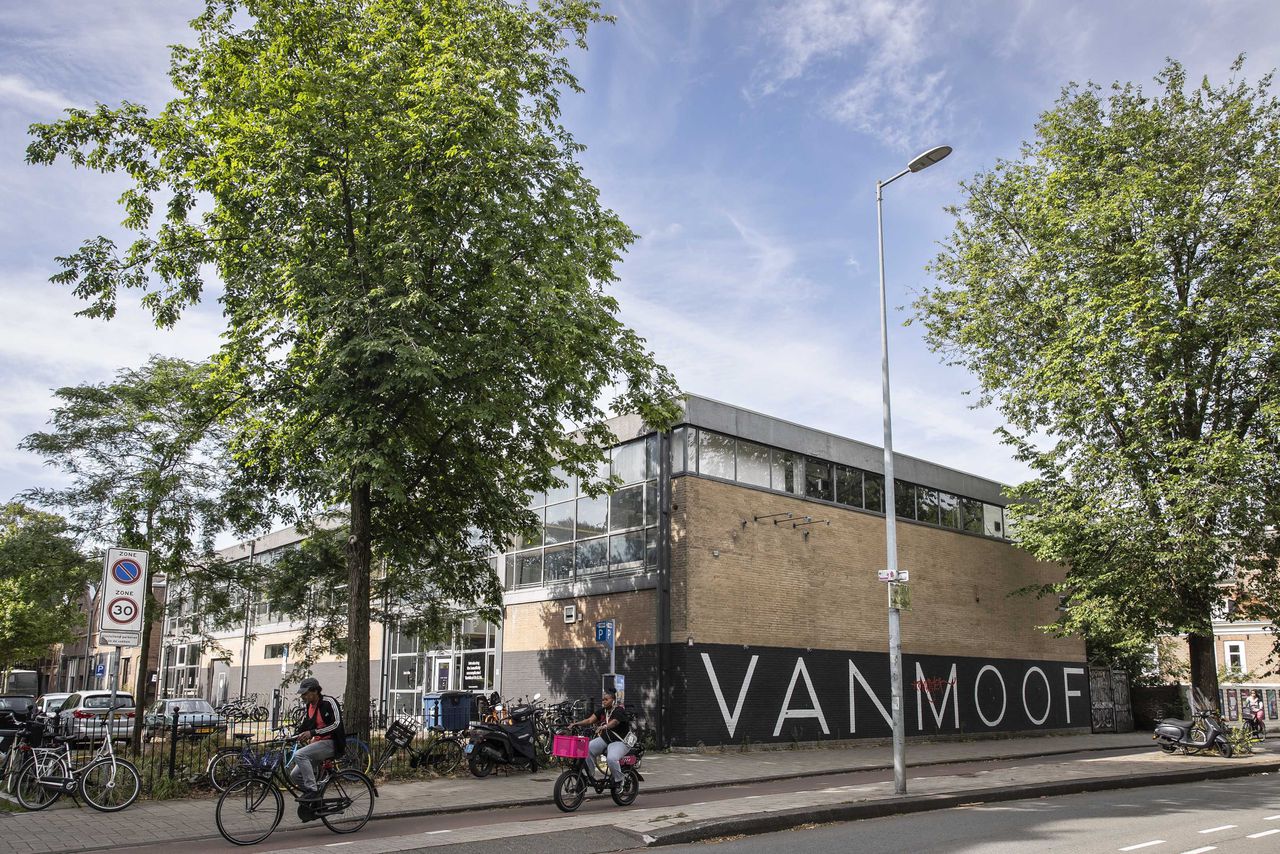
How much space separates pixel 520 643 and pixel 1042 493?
14.7 meters

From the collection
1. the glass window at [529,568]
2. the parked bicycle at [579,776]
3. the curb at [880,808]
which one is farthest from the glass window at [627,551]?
the curb at [880,808]

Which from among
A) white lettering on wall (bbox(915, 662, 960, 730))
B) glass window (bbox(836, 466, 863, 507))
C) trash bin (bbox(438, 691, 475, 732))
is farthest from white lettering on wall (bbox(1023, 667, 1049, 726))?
trash bin (bbox(438, 691, 475, 732))

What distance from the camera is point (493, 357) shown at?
14.8m

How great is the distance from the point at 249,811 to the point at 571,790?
4.07 m

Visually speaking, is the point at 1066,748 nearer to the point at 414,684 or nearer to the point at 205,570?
the point at 414,684

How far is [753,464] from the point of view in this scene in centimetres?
2275

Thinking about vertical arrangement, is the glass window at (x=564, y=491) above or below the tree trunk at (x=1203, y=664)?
above

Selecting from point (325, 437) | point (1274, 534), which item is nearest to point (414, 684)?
point (325, 437)

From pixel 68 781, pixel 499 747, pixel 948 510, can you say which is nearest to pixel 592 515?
pixel 499 747

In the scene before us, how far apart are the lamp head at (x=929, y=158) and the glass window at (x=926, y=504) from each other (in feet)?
48.2

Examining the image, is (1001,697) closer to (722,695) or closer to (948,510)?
(948,510)

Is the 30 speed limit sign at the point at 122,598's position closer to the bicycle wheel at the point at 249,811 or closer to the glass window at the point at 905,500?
the bicycle wheel at the point at 249,811

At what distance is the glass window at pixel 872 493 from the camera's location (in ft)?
84.4

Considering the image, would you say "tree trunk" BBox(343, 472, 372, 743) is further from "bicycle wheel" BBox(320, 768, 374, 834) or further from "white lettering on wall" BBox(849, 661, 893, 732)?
"white lettering on wall" BBox(849, 661, 893, 732)
